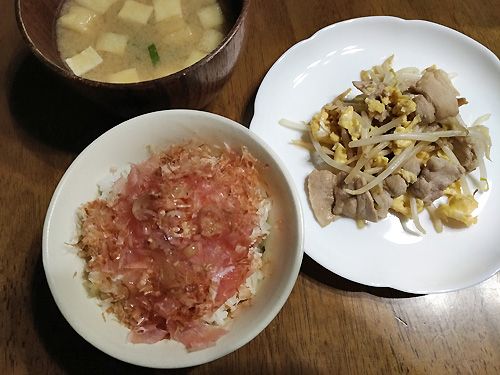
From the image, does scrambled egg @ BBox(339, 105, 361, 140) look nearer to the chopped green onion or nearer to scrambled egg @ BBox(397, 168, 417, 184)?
scrambled egg @ BBox(397, 168, 417, 184)

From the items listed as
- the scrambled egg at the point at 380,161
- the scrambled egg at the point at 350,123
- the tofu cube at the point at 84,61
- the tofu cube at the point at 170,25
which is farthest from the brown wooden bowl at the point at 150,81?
the scrambled egg at the point at 380,161

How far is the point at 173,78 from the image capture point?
1.00m

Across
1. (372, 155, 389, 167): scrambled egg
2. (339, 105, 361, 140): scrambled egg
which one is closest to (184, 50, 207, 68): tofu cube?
(339, 105, 361, 140): scrambled egg

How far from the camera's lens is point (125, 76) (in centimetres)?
117


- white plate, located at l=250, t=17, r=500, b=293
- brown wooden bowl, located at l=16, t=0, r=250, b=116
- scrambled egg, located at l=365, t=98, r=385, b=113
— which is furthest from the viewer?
scrambled egg, located at l=365, t=98, r=385, b=113

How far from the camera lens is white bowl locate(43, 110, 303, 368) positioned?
0.88 meters

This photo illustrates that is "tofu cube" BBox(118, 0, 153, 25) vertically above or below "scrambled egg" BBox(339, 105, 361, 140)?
above

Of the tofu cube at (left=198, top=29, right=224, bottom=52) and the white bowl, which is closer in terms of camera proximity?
the white bowl

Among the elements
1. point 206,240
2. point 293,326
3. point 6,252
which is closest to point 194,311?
point 206,240

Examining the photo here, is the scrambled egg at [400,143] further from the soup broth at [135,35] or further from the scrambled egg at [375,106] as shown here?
the soup broth at [135,35]

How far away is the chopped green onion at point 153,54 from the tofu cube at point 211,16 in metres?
0.13

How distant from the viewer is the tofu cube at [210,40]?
1.20m

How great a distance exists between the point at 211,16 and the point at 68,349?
0.82 meters

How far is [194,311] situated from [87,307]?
0.64ft
